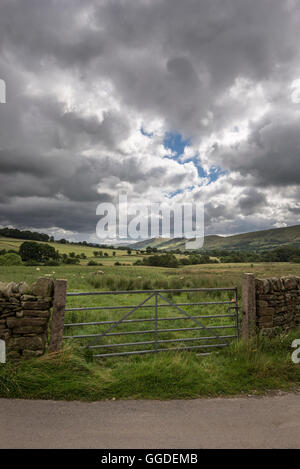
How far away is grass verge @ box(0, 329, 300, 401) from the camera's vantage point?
14.5 feet

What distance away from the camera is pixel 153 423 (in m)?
3.67

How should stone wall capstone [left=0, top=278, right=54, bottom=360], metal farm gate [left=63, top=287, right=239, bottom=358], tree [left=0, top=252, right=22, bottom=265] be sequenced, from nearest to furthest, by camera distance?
stone wall capstone [left=0, top=278, right=54, bottom=360] → metal farm gate [left=63, top=287, right=239, bottom=358] → tree [left=0, top=252, right=22, bottom=265]

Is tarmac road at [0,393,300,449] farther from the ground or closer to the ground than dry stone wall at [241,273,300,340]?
closer to the ground

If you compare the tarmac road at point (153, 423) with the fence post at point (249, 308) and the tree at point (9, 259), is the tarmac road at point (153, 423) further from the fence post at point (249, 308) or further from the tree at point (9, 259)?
the tree at point (9, 259)

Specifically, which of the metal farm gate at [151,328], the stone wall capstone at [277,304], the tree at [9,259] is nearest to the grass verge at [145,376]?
the metal farm gate at [151,328]

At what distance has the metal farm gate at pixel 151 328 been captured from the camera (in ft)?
19.5

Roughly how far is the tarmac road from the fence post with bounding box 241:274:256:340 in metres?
2.11

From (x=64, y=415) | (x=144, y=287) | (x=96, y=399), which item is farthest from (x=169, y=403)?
(x=144, y=287)

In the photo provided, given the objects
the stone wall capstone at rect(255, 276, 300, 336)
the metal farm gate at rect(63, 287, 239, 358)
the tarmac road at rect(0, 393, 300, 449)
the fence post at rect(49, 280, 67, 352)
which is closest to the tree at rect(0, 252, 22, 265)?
the metal farm gate at rect(63, 287, 239, 358)

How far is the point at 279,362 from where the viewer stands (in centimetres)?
553

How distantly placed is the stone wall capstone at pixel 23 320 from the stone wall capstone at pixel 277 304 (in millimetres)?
5007

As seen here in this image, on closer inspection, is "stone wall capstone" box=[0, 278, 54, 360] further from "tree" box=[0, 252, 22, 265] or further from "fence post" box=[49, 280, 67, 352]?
"tree" box=[0, 252, 22, 265]
